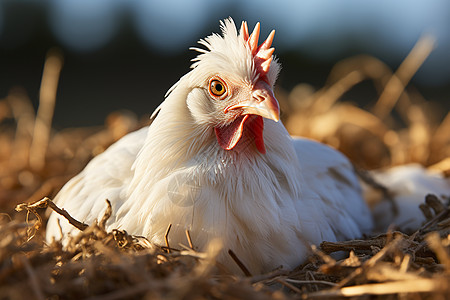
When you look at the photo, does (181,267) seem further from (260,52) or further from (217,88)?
(260,52)

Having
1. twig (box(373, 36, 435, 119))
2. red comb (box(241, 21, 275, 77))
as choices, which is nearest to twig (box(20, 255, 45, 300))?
red comb (box(241, 21, 275, 77))

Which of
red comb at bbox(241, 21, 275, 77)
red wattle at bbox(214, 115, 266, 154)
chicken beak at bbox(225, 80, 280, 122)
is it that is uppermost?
red comb at bbox(241, 21, 275, 77)

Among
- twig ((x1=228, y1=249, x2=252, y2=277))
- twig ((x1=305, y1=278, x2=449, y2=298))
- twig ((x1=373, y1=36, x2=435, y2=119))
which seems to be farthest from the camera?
twig ((x1=373, y1=36, x2=435, y2=119))

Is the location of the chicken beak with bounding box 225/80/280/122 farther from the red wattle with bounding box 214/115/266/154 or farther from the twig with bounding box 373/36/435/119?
the twig with bounding box 373/36/435/119

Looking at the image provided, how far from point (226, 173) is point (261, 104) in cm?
31

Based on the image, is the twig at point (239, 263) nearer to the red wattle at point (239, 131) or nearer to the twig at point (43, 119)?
the red wattle at point (239, 131)

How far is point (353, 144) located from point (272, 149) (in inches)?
97.4

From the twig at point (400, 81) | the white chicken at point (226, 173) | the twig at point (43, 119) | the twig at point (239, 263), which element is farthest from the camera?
the twig at point (400, 81)

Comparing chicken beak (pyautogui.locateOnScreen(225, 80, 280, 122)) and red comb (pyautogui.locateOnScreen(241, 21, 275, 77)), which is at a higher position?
red comb (pyautogui.locateOnScreen(241, 21, 275, 77))

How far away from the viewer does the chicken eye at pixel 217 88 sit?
177 centimetres

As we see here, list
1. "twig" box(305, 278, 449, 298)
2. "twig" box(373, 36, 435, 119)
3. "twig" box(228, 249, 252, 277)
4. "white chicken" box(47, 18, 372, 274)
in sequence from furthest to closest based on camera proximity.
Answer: "twig" box(373, 36, 435, 119), "white chicken" box(47, 18, 372, 274), "twig" box(228, 249, 252, 277), "twig" box(305, 278, 449, 298)

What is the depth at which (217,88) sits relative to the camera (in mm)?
1777

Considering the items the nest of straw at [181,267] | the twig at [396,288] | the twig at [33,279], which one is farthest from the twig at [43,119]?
the twig at [396,288]

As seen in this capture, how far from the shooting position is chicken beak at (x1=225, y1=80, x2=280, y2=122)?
1.60m
